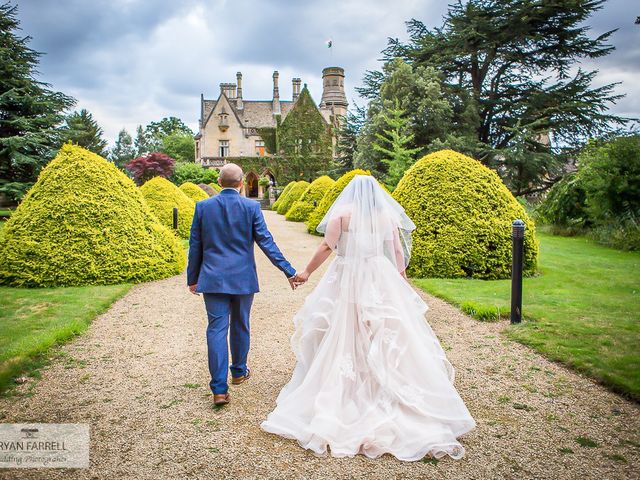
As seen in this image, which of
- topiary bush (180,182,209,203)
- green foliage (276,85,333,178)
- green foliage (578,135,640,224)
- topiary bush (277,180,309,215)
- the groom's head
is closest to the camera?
the groom's head

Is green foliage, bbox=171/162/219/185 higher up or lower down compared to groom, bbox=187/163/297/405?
higher up

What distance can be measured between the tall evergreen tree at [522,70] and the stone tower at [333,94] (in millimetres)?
30633

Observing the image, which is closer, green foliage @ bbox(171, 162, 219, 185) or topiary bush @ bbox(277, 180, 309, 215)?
topiary bush @ bbox(277, 180, 309, 215)

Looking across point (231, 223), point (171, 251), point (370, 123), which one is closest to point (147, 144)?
point (370, 123)

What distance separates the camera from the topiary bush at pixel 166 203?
1525 centimetres

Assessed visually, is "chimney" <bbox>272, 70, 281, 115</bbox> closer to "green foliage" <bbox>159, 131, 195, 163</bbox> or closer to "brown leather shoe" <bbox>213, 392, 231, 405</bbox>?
"green foliage" <bbox>159, 131, 195, 163</bbox>

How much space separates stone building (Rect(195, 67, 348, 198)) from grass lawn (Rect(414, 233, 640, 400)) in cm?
4585

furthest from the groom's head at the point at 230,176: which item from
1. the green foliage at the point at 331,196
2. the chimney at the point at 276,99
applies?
the chimney at the point at 276,99

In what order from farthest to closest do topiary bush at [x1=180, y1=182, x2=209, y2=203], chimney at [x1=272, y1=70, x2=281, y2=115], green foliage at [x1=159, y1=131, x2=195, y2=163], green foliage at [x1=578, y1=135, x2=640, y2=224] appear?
green foliage at [x1=159, y1=131, x2=195, y2=163], chimney at [x1=272, y1=70, x2=281, y2=115], topiary bush at [x1=180, y1=182, x2=209, y2=203], green foliage at [x1=578, y1=135, x2=640, y2=224]

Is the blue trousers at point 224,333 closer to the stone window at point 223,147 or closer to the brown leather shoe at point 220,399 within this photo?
the brown leather shoe at point 220,399

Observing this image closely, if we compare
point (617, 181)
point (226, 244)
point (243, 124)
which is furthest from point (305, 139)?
point (226, 244)

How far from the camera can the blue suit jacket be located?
3.94 meters

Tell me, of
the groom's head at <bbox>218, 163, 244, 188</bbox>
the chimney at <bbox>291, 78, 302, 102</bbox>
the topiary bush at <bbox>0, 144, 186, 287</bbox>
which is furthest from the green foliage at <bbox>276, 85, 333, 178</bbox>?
the groom's head at <bbox>218, 163, 244, 188</bbox>

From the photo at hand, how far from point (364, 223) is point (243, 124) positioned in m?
56.0
